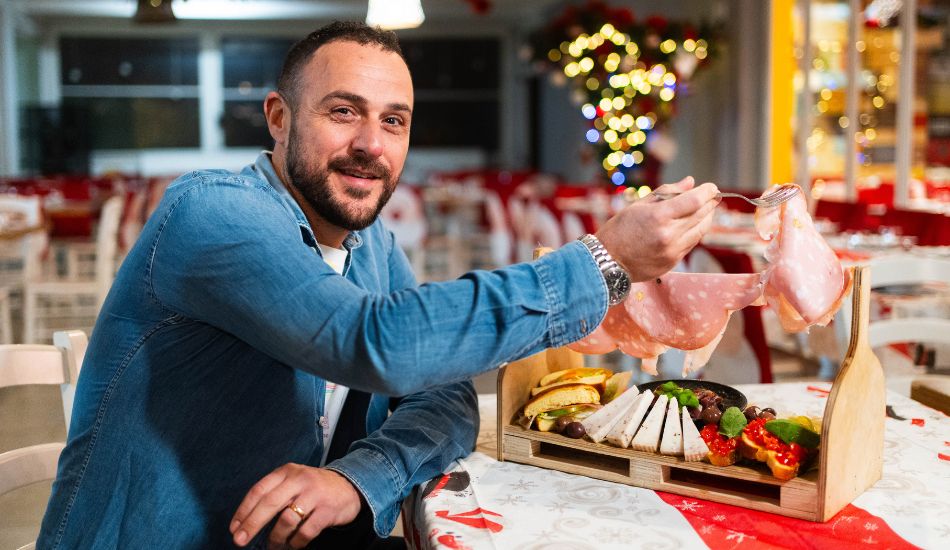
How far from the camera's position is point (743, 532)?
3.57 ft

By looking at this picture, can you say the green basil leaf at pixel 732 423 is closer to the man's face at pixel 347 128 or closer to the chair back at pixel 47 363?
the man's face at pixel 347 128

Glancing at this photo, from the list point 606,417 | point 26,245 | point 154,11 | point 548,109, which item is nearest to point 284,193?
point 606,417

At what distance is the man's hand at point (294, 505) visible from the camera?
3.59ft

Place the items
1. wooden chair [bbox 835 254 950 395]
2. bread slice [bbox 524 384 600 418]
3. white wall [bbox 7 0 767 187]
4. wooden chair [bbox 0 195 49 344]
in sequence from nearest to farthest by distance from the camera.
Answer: bread slice [bbox 524 384 600 418]
wooden chair [bbox 835 254 950 395]
wooden chair [bbox 0 195 49 344]
white wall [bbox 7 0 767 187]

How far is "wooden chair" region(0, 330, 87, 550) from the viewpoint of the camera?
147 centimetres

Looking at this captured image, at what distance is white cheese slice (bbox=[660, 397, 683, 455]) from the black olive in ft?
0.38

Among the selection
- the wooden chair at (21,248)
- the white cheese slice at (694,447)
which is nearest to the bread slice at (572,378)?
the white cheese slice at (694,447)

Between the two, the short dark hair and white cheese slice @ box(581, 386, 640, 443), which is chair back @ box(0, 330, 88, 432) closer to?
the short dark hair

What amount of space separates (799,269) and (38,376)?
1151mm

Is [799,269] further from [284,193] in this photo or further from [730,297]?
[284,193]

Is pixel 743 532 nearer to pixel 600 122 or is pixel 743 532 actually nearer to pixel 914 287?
pixel 914 287

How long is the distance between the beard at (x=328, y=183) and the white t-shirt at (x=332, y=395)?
0.34 feet

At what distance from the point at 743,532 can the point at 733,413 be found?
0.58ft

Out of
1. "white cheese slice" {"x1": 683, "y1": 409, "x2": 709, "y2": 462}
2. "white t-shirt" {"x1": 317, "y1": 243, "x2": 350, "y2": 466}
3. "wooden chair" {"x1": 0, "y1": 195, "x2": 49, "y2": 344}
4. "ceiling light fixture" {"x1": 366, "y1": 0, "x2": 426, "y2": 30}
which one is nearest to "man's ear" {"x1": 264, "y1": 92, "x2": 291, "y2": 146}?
"white t-shirt" {"x1": 317, "y1": 243, "x2": 350, "y2": 466}
